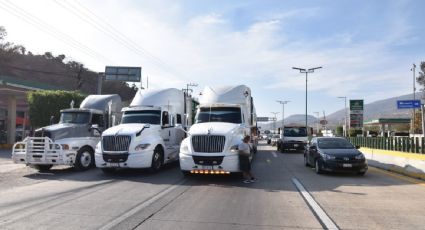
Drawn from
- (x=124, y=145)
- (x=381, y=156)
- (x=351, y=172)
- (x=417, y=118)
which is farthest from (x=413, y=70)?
(x=124, y=145)

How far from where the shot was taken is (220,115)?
16141 millimetres

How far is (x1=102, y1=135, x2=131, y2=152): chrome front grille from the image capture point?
14.2 metres

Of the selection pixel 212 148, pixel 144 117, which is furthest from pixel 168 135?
pixel 212 148

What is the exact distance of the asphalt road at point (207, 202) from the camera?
24.1 feet

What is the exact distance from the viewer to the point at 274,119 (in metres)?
124

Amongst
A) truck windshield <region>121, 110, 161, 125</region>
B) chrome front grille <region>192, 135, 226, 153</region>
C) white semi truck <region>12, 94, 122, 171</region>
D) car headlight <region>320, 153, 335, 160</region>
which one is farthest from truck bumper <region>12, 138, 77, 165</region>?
car headlight <region>320, 153, 335, 160</region>

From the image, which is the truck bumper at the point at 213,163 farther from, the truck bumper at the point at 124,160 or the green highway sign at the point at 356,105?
the green highway sign at the point at 356,105

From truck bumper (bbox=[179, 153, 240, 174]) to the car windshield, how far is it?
512cm

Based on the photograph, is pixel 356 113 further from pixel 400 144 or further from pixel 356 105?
pixel 400 144

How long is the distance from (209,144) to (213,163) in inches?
25.2

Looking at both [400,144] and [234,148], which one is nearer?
[234,148]

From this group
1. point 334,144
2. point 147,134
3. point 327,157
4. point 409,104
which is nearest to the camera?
point 327,157

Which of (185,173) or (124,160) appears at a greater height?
(124,160)

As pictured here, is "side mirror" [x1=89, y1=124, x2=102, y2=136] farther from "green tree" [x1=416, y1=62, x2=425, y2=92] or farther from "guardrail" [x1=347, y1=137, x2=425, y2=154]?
"green tree" [x1=416, y1=62, x2=425, y2=92]
